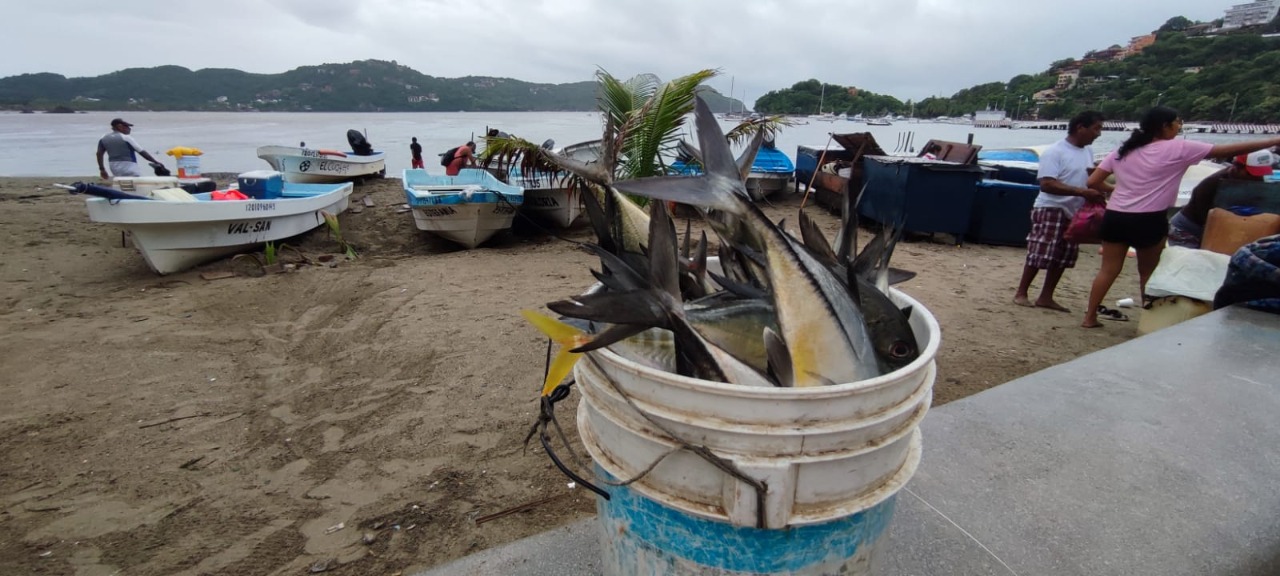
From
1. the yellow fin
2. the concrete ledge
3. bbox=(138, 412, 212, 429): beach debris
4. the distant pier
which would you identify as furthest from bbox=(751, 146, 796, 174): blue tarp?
the distant pier

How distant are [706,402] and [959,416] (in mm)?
2285

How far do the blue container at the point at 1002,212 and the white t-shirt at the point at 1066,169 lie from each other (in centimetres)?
434

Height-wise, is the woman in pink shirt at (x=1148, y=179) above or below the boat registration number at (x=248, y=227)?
above

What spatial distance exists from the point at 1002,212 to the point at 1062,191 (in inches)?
191

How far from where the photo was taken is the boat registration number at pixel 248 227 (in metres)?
8.47

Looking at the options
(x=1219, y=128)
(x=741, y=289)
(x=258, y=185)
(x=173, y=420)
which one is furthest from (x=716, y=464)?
(x=1219, y=128)

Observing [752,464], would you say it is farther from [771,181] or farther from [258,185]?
[771,181]

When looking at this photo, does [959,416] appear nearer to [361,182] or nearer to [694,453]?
[694,453]

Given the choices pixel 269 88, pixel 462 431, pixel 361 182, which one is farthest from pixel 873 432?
pixel 269 88

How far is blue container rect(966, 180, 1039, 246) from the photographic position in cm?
944

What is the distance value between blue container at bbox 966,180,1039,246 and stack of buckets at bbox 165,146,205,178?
14.6m

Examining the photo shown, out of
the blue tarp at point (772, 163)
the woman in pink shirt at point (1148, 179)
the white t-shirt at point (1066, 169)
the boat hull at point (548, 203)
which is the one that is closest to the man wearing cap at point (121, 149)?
the boat hull at point (548, 203)

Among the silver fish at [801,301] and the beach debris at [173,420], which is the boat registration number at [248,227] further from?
the silver fish at [801,301]

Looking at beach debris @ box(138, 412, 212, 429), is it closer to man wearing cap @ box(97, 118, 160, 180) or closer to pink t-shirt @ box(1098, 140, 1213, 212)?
pink t-shirt @ box(1098, 140, 1213, 212)
